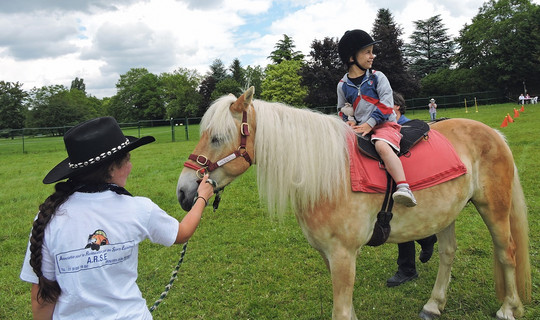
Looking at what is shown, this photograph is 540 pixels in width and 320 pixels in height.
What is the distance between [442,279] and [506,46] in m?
50.9

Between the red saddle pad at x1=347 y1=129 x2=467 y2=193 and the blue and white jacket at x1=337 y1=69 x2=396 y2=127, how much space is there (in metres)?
0.30

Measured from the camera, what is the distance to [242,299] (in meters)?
3.97

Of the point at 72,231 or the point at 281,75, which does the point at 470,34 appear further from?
the point at 72,231

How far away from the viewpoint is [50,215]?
1506 millimetres

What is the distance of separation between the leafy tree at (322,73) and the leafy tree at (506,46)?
20.1 m

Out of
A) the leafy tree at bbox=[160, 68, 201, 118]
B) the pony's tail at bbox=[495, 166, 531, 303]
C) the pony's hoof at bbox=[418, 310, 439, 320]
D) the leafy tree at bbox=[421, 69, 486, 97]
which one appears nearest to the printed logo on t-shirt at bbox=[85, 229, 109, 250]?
the pony's hoof at bbox=[418, 310, 439, 320]

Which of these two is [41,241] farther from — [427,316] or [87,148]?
[427,316]

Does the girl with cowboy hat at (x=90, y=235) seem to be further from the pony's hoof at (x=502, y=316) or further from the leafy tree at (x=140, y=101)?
the leafy tree at (x=140, y=101)

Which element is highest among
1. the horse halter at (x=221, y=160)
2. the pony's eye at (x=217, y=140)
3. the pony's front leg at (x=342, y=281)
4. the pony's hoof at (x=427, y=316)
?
the pony's eye at (x=217, y=140)

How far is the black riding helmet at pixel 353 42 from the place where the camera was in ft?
9.82

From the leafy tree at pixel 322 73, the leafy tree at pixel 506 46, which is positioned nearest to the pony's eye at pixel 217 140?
the leafy tree at pixel 322 73

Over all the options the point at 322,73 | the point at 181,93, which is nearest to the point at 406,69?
the point at 322,73

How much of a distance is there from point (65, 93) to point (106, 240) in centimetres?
8565

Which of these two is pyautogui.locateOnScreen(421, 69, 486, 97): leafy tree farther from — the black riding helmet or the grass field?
the black riding helmet
